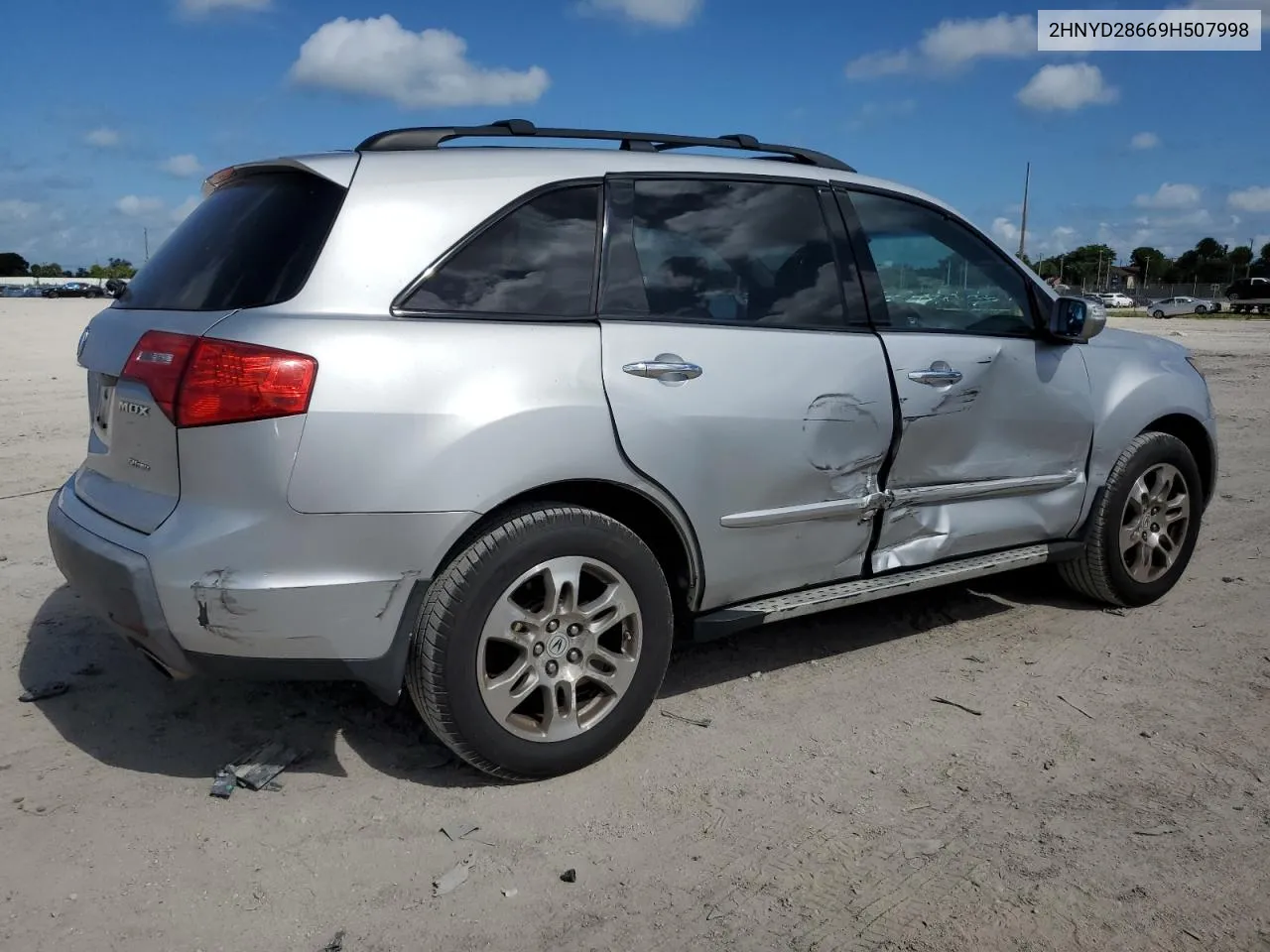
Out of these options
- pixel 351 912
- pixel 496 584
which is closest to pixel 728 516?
pixel 496 584

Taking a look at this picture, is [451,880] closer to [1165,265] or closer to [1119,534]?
[1119,534]

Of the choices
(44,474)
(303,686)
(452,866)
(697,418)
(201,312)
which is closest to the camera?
(452,866)

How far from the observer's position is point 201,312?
9.89 feet

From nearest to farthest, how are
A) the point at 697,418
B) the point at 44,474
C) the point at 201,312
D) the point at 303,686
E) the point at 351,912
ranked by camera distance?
1. the point at 351,912
2. the point at 201,312
3. the point at 697,418
4. the point at 303,686
5. the point at 44,474

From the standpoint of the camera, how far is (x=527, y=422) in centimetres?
303

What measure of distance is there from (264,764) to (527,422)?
1351mm

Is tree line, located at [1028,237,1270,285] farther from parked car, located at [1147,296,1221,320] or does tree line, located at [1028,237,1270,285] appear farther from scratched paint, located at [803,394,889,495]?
scratched paint, located at [803,394,889,495]

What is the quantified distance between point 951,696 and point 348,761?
84.7 inches

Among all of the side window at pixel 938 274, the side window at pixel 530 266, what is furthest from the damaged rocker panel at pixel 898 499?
the side window at pixel 530 266

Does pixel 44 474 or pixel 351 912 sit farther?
pixel 44 474

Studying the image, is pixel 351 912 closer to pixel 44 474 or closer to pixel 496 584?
pixel 496 584

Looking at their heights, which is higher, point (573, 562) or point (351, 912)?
point (573, 562)

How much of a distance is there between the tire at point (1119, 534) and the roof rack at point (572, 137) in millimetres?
1861

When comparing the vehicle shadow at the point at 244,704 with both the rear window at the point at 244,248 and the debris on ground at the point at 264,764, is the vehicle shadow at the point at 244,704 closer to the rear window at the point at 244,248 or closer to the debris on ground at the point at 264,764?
the debris on ground at the point at 264,764
